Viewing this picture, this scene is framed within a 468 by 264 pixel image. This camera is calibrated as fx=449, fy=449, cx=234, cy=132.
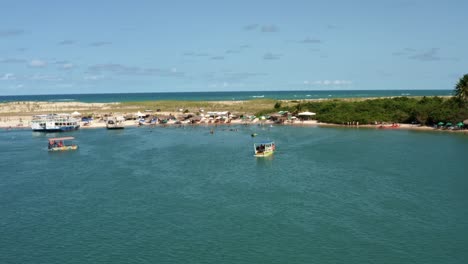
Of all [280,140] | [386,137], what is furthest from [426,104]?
[280,140]

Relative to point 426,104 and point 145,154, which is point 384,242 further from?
point 426,104

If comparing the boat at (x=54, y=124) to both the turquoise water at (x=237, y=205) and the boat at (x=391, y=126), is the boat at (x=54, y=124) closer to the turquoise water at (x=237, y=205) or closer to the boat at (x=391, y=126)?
the turquoise water at (x=237, y=205)

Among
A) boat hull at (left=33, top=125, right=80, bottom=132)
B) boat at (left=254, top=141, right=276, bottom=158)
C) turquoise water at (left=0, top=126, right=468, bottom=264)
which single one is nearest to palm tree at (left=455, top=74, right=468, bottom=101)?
turquoise water at (left=0, top=126, right=468, bottom=264)

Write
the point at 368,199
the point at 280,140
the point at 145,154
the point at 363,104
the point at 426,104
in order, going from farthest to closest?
the point at 363,104 < the point at 426,104 < the point at 280,140 < the point at 145,154 < the point at 368,199

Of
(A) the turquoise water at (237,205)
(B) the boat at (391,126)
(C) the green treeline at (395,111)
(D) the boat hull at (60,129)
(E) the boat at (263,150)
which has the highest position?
(C) the green treeline at (395,111)

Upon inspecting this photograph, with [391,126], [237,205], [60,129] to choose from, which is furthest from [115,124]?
[237,205]

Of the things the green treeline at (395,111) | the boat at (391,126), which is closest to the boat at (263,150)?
the boat at (391,126)
